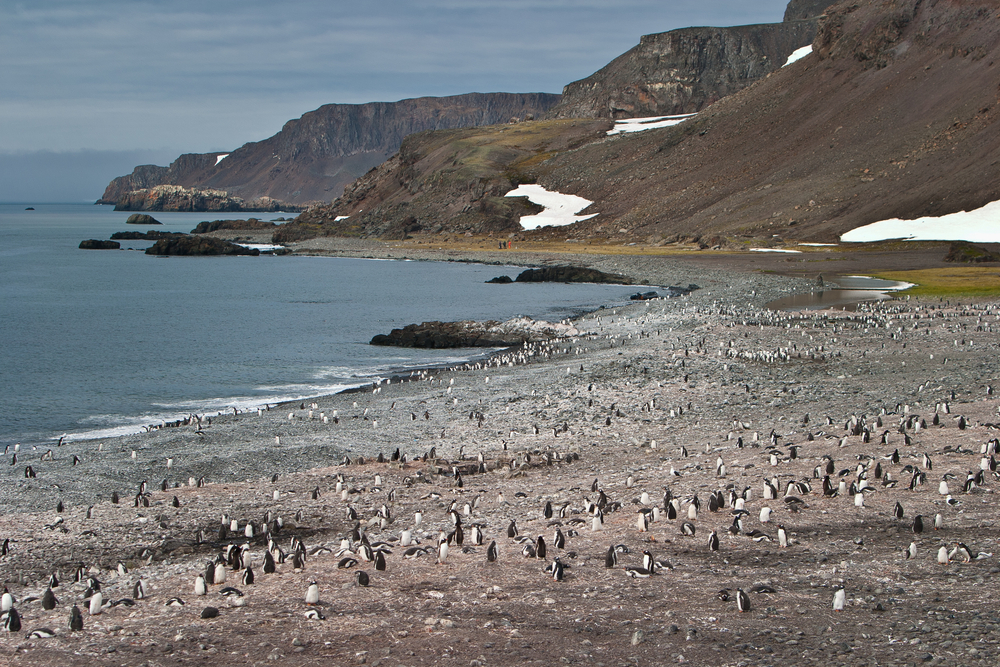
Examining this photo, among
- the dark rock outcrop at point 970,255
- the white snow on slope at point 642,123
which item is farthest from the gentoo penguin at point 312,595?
the white snow on slope at point 642,123

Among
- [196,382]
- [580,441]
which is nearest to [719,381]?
[580,441]

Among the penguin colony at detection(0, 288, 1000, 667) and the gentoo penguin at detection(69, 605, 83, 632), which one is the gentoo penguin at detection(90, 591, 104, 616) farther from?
the gentoo penguin at detection(69, 605, 83, 632)

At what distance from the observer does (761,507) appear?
37.6 ft

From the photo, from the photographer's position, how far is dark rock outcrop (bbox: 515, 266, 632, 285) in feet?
211

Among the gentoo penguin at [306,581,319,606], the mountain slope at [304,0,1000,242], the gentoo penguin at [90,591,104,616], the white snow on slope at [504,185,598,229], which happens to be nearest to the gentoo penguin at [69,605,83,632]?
the gentoo penguin at [90,591,104,616]

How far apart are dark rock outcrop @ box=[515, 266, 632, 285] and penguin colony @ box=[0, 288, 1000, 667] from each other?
144 ft

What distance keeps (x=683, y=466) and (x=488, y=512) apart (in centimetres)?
387

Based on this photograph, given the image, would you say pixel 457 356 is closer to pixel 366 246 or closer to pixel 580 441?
pixel 580 441

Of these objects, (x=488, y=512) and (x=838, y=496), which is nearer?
(x=838, y=496)

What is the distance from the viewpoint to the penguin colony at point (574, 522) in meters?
8.96

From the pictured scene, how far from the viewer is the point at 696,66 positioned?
584ft

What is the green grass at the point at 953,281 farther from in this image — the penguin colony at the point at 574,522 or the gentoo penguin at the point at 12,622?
the gentoo penguin at the point at 12,622

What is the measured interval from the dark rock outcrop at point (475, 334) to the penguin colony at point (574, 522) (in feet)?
50.8

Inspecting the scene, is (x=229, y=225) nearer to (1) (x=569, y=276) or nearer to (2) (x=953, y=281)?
(1) (x=569, y=276)
